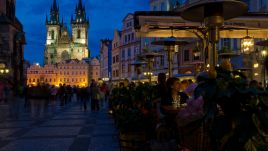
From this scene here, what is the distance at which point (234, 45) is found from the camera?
3728 cm

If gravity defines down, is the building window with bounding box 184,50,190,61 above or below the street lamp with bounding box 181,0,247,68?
above

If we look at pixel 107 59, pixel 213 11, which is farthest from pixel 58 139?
pixel 107 59

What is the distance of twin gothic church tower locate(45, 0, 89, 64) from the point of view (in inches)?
6476

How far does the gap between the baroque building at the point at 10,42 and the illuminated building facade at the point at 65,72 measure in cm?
9444

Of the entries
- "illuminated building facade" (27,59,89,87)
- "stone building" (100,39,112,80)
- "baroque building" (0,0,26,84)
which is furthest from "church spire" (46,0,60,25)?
"baroque building" (0,0,26,84)

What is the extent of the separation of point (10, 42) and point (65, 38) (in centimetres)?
11368

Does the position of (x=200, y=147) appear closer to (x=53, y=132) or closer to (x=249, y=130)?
(x=249, y=130)

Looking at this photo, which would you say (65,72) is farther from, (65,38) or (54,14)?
(54,14)

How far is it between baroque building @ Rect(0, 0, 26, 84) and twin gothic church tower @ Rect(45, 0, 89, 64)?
104 m

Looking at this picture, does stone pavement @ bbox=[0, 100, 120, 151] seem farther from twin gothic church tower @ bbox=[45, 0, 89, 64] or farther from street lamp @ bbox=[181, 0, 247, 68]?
twin gothic church tower @ bbox=[45, 0, 89, 64]

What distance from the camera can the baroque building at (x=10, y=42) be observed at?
51.0m

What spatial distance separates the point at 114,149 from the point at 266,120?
6226mm

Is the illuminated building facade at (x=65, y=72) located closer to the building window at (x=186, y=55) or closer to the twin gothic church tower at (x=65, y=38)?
the twin gothic church tower at (x=65, y=38)

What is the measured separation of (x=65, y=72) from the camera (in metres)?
155
